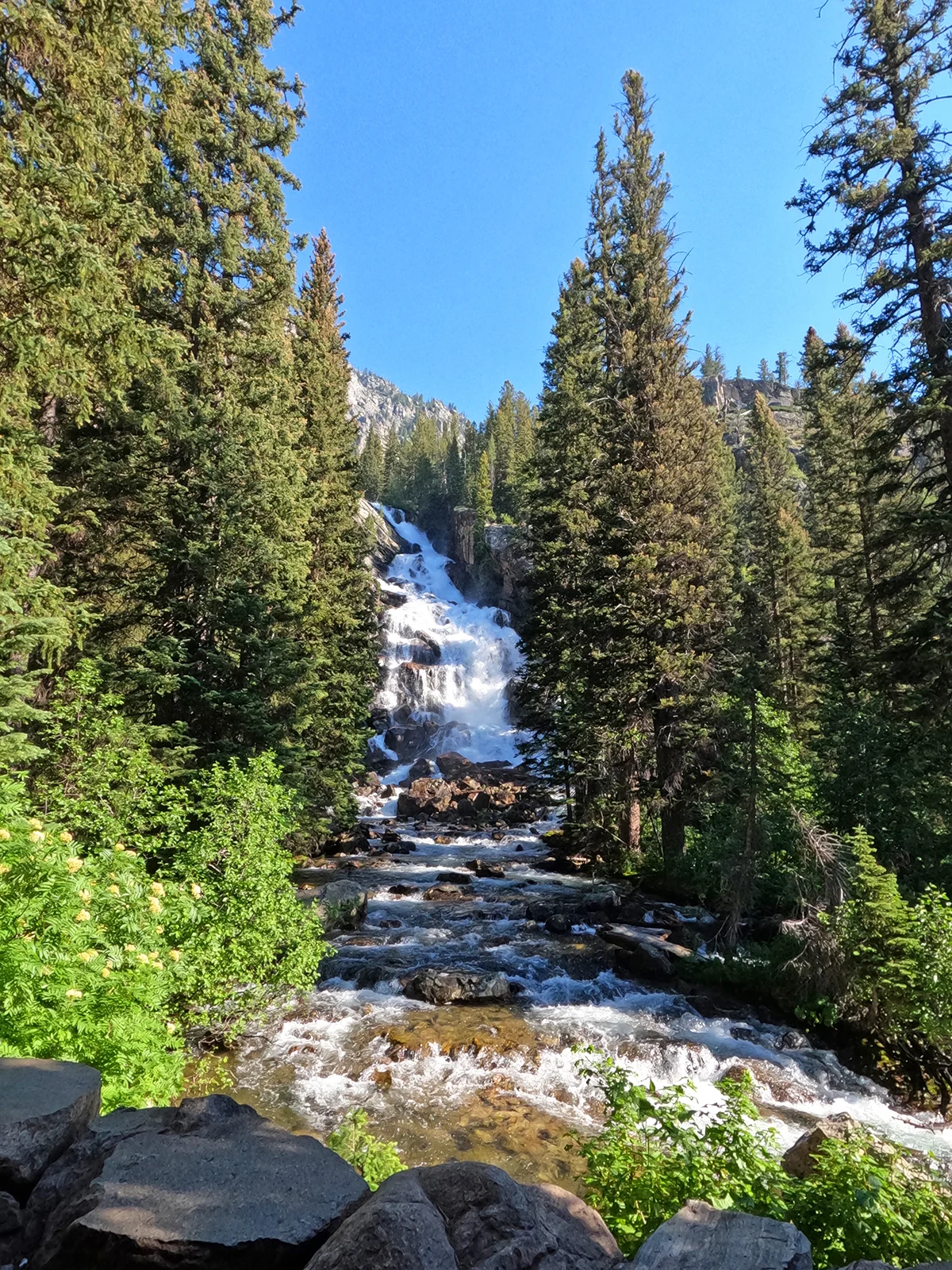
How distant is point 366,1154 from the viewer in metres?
4.45

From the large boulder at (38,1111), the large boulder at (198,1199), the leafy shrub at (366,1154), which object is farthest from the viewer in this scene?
the leafy shrub at (366,1154)

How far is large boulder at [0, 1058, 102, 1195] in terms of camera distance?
2.83m

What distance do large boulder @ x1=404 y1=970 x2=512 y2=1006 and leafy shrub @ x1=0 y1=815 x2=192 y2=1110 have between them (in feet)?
→ 19.4

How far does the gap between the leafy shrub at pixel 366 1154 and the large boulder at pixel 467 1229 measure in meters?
1.63

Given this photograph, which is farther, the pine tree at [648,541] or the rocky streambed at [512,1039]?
the pine tree at [648,541]

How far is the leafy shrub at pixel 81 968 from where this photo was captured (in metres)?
3.99

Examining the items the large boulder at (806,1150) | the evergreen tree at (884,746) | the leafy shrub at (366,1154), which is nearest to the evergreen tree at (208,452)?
the leafy shrub at (366,1154)

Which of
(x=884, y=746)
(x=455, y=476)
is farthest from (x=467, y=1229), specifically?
(x=455, y=476)

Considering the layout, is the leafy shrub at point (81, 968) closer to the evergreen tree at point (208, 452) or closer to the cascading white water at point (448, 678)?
the evergreen tree at point (208, 452)

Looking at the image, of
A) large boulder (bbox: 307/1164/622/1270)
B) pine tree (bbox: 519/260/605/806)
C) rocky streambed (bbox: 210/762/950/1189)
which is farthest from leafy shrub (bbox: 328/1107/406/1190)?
pine tree (bbox: 519/260/605/806)

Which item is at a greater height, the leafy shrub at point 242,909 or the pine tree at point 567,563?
the pine tree at point 567,563

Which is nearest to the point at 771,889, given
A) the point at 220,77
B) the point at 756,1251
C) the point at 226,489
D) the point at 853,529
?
the point at 756,1251

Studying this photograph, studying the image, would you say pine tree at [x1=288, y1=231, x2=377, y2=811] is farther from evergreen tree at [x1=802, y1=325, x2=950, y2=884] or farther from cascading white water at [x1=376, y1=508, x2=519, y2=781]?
cascading white water at [x1=376, y1=508, x2=519, y2=781]

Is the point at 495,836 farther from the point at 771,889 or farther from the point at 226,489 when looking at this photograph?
the point at 226,489
